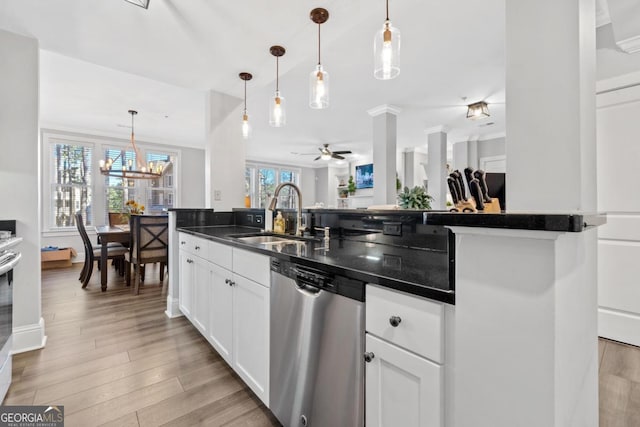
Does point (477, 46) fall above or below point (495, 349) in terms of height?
above

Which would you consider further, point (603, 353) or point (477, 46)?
point (477, 46)

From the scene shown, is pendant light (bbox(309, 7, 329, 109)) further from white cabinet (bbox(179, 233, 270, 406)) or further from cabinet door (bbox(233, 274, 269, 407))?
cabinet door (bbox(233, 274, 269, 407))

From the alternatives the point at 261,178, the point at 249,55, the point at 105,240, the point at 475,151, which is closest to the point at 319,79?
the point at 249,55

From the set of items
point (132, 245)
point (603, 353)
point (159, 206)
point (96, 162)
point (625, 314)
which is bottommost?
point (603, 353)

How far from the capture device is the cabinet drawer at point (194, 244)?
6.98 ft

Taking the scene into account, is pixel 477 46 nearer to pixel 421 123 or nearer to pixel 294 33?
pixel 294 33

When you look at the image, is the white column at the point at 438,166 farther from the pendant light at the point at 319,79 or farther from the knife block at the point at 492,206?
the knife block at the point at 492,206

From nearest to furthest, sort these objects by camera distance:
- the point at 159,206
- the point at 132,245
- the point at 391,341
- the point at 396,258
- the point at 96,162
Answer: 1. the point at 391,341
2. the point at 396,258
3. the point at 132,245
4. the point at 96,162
5. the point at 159,206

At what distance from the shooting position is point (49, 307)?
9.70 ft

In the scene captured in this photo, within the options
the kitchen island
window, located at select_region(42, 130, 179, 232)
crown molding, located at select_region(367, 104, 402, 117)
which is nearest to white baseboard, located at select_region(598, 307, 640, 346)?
the kitchen island

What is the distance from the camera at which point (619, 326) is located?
2.23 meters

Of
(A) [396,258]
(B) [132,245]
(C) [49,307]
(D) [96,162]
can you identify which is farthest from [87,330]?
(D) [96,162]

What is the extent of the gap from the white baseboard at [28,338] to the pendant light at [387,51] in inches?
122

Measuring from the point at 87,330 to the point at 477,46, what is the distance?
4.33 metres
